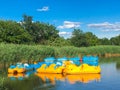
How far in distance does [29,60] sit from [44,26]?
40.6 meters

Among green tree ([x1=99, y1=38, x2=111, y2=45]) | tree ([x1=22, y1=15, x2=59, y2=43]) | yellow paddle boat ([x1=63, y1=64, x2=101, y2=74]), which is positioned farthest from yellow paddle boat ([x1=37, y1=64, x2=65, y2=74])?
green tree ([x1=99, y1=38, x2=111, y2=45])

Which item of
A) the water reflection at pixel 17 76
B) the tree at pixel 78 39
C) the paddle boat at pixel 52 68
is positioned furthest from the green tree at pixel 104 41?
the water reflection at pixel 17 76

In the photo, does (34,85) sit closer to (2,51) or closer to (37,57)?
(2,51)

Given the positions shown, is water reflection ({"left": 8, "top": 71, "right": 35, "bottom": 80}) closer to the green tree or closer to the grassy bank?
the grassy bank

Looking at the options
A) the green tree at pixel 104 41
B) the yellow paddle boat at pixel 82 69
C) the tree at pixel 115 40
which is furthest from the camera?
the tree at pixel 115 40

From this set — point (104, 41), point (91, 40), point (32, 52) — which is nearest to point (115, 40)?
point (104, 41)

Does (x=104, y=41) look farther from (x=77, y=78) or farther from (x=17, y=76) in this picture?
(x=77, y=78)

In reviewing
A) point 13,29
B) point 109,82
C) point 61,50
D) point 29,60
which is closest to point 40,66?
point 29,60

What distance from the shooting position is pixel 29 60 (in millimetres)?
44688

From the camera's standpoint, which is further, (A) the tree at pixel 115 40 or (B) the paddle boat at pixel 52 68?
(A) the tree at pixel 115 40

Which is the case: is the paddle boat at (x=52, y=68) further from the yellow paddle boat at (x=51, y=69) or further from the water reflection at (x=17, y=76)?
the water reflection at (x=17, y=76)

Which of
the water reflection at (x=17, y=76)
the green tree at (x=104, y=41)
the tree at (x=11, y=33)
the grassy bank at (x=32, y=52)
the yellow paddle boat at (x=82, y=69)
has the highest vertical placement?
the tree at (x=11, y=33)

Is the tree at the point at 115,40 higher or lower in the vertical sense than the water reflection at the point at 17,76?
higher

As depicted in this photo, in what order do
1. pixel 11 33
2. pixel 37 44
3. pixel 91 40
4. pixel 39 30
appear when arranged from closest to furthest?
pixel 11 33 → pixel 37 44 → pixel 39 30 → pixel 91 40
